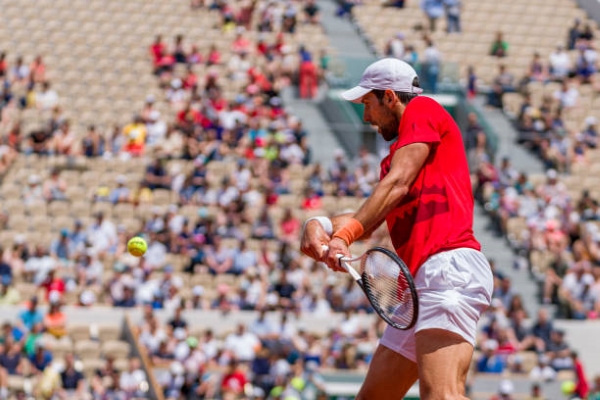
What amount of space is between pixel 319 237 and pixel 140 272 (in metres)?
15.2

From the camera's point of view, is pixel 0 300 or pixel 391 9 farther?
pixel 391 9

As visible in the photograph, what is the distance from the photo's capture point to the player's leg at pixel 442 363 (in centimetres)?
582

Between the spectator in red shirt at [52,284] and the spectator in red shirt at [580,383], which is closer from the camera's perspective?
the spectator in red shirt at [580,383]

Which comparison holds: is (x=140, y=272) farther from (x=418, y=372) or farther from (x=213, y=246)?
(x=418, y=372)

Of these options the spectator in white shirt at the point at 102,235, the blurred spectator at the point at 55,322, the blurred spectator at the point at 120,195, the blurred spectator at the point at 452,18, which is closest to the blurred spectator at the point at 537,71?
the blurred spectator at the point at 452,18

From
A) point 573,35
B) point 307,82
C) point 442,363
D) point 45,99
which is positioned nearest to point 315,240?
point 442,363

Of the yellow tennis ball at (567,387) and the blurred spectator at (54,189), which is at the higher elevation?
the blurred spectator at (54,189)

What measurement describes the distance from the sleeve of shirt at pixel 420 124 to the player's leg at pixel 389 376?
109 cm

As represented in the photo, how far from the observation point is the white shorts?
5.93m

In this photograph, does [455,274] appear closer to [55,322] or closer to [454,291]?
[454,291]

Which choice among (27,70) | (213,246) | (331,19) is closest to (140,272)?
(213,246)

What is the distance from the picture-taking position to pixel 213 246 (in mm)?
21812

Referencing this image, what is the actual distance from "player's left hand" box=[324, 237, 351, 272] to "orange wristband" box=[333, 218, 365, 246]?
0.04 meters

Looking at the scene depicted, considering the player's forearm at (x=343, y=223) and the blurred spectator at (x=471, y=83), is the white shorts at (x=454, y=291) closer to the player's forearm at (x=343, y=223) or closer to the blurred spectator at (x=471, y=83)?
the player's forearm at (x=343, y=223)
